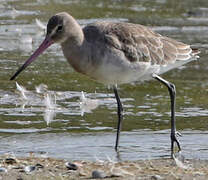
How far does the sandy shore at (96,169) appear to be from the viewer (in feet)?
23.3

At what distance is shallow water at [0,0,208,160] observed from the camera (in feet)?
28.8

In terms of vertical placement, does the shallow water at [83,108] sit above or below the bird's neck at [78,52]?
below

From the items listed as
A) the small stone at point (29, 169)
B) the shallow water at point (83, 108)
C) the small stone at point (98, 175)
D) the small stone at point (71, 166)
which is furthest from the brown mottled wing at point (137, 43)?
the small stone at point (98, 175)

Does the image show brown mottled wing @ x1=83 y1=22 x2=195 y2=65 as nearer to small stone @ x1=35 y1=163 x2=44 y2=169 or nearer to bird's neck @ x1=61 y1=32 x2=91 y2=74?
bird's neck @ x1=61 y1=32 x2=91 y2=74

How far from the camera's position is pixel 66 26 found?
28.2 feet

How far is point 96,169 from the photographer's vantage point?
744 cm

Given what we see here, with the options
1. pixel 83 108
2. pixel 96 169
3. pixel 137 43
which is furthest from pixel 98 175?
pixel 83 108

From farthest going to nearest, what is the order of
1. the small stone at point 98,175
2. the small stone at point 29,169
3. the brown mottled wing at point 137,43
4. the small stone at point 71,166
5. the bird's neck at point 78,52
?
1. the brown mottled wing at point 137,43
2. the bird's neck at point 78,52
3. the small stone at point 71,166
4. the small stone at point 29,169
5. the small stone at point 98,175

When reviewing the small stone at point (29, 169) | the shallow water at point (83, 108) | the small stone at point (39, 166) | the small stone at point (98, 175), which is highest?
the small stone at point (98, 175)

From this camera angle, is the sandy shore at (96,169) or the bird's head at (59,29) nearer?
the sandy shore at (96,169)

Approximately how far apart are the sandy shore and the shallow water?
486 millimetres

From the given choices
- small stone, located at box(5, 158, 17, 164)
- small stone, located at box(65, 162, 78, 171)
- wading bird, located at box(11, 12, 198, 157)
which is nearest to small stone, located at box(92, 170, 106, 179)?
small stone, located at box(65, 162, 78, 171)

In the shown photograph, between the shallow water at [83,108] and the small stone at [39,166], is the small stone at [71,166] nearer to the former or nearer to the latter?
the small stone at [39,166]

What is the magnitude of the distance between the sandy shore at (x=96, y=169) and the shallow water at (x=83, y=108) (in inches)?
19.1
